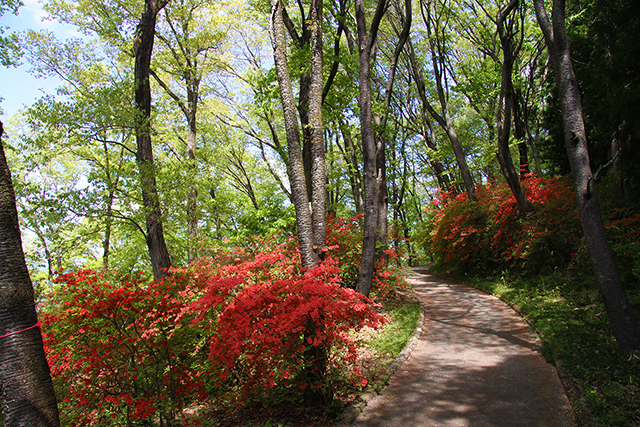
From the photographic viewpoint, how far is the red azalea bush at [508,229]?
7.52 m

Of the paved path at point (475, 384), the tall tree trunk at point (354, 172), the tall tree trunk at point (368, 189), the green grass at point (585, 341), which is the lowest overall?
the paved path at point (475, 384)

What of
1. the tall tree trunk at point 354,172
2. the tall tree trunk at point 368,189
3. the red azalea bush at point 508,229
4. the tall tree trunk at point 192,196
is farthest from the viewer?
the tall tree trunk at point 354,172

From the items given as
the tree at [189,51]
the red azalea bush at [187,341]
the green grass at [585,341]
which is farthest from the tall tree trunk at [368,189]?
the tree at [189,51]

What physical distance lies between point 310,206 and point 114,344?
10.9 ft

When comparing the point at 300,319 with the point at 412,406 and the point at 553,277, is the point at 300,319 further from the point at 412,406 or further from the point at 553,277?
the point at 553,277

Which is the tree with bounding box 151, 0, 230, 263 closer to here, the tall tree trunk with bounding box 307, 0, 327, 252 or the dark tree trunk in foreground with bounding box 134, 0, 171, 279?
the dark tree trunk in foreground with bounding box 134, 0, 171, 279

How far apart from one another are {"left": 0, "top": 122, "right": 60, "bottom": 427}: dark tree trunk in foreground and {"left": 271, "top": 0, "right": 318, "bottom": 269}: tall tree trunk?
2990 millimetres

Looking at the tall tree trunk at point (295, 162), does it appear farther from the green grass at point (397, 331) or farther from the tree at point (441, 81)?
the tree at point (441, 81)

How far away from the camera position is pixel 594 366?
12.4 feet

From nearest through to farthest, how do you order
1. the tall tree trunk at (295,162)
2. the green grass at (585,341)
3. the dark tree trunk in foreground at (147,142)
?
the green grass at (585,341) → the tall tree trunk at (295,162) → the dark tree trunk in foreground at (147,142)

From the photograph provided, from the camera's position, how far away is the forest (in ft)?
12.3

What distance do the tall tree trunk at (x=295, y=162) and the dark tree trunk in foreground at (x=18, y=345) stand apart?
2.99m

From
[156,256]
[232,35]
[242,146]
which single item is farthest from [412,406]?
[242,146]

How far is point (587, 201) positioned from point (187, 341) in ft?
18.0
